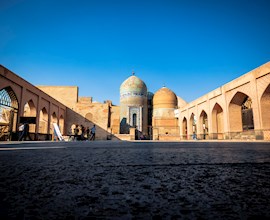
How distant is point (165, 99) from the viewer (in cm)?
2878

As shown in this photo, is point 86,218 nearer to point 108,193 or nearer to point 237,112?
point 108,193

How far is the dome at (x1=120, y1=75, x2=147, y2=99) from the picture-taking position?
91.9ft

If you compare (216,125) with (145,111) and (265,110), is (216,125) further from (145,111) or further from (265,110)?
(145,111)

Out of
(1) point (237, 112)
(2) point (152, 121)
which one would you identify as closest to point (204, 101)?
(1) point (237, 112)

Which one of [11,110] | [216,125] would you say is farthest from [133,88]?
[11,110]

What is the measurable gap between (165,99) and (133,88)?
5.04 metres

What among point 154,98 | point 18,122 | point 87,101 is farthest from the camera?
point 154,98

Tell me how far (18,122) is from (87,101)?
585 inches

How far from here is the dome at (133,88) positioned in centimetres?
2802

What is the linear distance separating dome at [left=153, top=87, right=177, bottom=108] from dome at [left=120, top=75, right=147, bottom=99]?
2179mm

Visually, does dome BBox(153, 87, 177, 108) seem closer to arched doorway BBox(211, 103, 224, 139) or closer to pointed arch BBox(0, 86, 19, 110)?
arched doorway BBox(211, 103, 224, 139)

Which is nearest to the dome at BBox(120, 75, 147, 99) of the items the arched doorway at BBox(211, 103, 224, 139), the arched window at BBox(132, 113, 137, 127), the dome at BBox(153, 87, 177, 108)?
the dome at BBox(153, 87, 177, 108)

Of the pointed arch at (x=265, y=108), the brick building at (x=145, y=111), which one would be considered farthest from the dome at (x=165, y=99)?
the pointed arch at (x=265, y=108)

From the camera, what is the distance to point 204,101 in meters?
18.9
